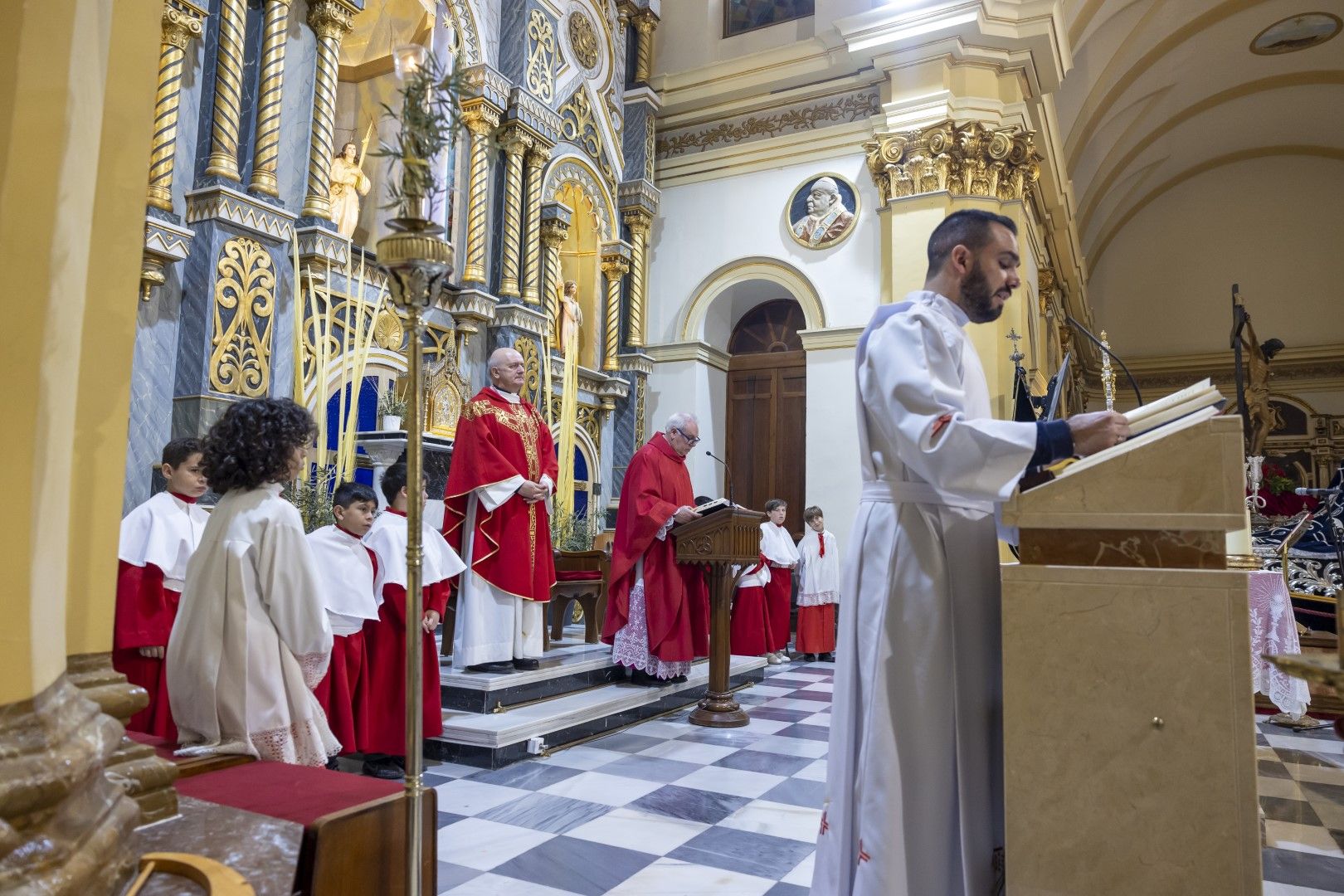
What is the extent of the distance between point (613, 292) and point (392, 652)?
7.34 m

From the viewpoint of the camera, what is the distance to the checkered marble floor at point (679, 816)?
2953mm

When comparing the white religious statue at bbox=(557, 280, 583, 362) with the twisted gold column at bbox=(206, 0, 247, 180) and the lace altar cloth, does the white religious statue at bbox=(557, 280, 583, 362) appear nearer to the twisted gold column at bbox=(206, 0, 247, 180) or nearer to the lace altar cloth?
the twisted gold column at bbox=(206, 0, 247, 180)

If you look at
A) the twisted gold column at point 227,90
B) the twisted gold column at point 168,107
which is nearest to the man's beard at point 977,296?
the twisted gold column at point 168,107

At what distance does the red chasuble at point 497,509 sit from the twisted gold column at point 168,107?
7.82ft

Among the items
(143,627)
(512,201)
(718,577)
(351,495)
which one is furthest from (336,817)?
(512,201)

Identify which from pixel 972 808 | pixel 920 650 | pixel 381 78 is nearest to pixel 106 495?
pixel 920 650

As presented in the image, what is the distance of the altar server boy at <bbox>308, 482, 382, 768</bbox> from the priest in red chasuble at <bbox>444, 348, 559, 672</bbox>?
3.75 feet

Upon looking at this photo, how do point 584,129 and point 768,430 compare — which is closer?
point 584,129

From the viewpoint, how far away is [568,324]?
9828 millimetres

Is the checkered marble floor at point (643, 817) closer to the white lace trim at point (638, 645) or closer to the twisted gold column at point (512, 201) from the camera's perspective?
the white lace trim at point (638, 645)

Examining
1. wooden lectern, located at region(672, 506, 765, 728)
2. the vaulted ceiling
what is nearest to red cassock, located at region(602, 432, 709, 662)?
wooden lectern, located at region(672, 506, 765, 728)

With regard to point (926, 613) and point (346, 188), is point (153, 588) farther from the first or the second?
point (346, 188)

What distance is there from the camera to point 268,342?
20.3 feet

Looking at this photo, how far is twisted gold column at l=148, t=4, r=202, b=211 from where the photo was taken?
556 cm
